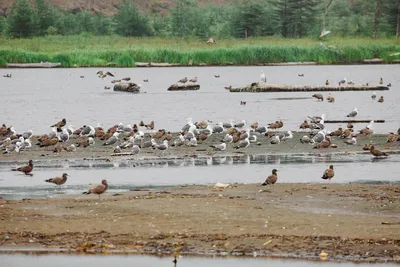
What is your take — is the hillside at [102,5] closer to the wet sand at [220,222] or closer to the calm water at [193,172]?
the calm water at [193,172]

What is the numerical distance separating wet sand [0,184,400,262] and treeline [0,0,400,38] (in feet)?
272

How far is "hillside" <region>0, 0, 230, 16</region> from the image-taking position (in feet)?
456

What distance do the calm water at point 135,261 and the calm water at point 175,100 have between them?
18.3 meters

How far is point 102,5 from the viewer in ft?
472

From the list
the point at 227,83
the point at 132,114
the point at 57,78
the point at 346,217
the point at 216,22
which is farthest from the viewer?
the point at 216,22

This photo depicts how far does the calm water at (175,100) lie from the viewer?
119ft

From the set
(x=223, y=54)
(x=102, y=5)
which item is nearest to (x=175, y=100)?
(x=223, y=54)

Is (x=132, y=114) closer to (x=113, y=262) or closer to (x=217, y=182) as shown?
(x=217, y=182)

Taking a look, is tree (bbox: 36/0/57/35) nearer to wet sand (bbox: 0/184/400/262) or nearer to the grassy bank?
the grassy bank

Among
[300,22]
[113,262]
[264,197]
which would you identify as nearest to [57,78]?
[300,22]

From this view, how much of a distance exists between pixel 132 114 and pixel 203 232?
81.1ft

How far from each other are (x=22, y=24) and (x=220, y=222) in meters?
94.4

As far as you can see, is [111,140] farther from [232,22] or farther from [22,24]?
[22,24]

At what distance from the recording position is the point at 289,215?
15.0 meters
